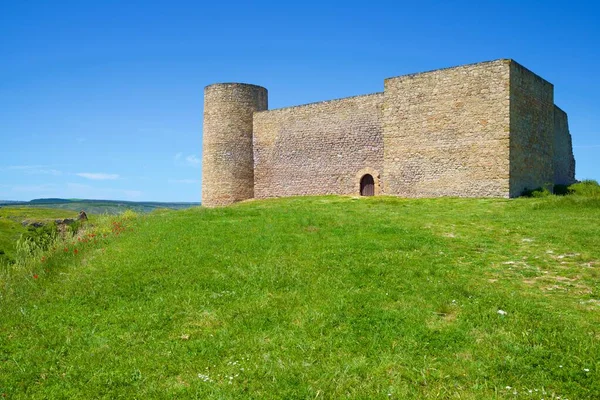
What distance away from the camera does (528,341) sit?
615 centimetres

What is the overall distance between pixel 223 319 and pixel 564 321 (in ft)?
15.3

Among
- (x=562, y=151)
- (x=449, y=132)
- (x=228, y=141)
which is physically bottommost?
(x=562, y=151)

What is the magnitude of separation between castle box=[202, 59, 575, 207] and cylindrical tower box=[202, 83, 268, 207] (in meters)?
0.06

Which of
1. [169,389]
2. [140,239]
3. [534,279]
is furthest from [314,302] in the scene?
[140,239]

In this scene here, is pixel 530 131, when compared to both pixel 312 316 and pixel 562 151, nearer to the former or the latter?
pixel 562 151

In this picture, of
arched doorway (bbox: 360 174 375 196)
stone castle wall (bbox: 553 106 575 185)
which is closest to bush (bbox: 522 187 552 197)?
stone castle wall (bbox: 553 106 575 185)

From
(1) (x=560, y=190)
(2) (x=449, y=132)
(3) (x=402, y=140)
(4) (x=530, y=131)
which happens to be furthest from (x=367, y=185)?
(1) (x=560, y=190)

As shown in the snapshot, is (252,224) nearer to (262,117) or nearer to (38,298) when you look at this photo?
(38,298)

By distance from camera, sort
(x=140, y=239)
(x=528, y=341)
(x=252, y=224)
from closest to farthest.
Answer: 1. (x=528, y=341)
2. (x=140, y=239)
3. (x=252, y=224)

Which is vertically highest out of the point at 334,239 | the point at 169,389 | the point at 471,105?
the point at 471,105

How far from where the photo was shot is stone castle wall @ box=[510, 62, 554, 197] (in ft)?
67.1

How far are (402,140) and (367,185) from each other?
355 cm

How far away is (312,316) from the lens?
7.15 m

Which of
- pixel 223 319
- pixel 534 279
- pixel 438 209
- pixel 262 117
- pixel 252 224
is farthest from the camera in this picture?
pixel 262 117
